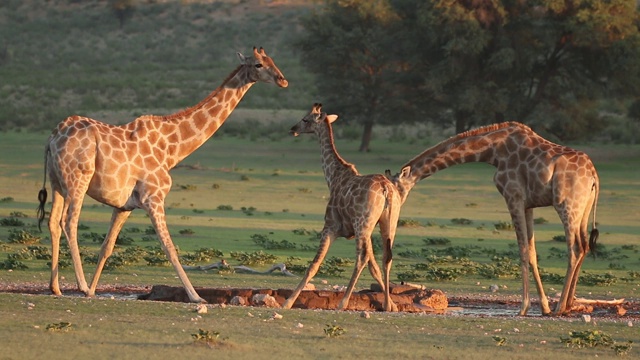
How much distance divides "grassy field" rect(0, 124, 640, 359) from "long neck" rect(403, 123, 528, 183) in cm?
183

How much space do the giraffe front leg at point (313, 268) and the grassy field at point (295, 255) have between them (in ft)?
3.31

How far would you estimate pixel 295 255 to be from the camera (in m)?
20.8

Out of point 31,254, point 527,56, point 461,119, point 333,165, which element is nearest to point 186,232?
point 31,254

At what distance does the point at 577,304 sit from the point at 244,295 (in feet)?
12.2

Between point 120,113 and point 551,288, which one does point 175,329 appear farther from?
point 120,113

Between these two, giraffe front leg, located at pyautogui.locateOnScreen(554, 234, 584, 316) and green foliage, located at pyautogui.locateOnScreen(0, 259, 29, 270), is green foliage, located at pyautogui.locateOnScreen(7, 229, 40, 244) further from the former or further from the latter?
giraffe front leg, located at pyautogui.locateOnScreen(554, 234, 584, 316)

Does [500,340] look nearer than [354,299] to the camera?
Yes

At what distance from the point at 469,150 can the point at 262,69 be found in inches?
98.1

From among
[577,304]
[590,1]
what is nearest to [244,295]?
[577,304]

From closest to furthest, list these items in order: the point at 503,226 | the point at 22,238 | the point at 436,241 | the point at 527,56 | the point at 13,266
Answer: the point at 13,266, the point at 22,238, the point at 436,241, the point at 503,226, the point at 527,56

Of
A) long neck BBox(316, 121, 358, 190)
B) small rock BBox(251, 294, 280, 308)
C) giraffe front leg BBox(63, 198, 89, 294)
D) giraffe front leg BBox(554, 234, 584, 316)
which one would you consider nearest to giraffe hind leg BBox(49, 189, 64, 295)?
giraffe front leg BBox(63, 198, 89, 294)

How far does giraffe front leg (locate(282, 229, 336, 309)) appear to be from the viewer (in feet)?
45.6

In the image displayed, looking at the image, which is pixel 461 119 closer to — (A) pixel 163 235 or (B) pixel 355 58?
(B) pixel 355 58

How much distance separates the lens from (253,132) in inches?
2196
